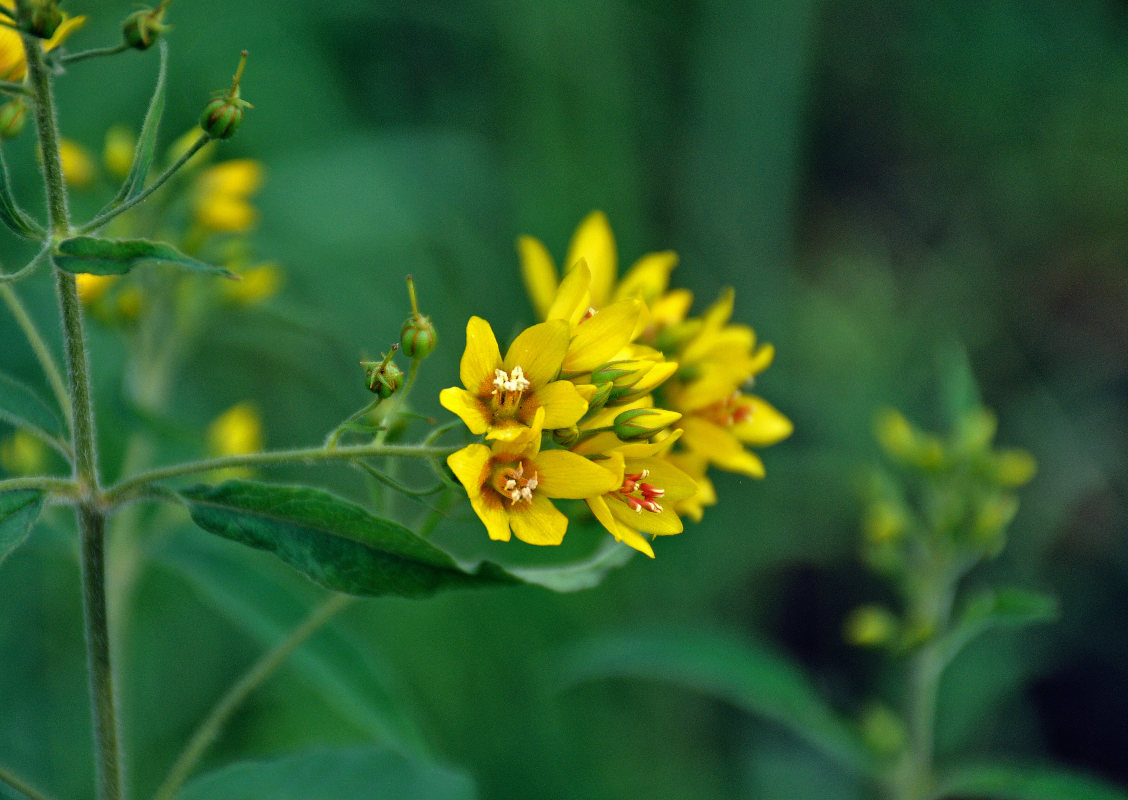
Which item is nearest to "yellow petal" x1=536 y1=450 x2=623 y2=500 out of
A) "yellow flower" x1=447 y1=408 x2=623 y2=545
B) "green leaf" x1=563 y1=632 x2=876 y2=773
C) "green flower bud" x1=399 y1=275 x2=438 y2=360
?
"yellow flower" x1=447 y1=408 x2=623 y2=545

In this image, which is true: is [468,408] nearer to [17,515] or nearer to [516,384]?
[516,384]

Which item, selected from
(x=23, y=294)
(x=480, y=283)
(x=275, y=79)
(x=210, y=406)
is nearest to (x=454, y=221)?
(x=480, y=283)

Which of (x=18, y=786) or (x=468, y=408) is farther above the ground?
(x=468, y=408)

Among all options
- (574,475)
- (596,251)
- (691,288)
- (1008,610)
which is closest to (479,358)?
(574,475)

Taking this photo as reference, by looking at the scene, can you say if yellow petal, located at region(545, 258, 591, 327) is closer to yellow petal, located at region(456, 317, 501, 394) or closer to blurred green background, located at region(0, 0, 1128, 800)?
yellow petal, located at region(456, 317, 501, 394)

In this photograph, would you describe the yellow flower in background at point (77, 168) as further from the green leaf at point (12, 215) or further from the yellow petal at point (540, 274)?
the green leaf at point (12, 215)

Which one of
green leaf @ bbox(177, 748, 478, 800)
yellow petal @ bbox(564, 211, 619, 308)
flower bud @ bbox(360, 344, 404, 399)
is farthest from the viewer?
yellow petal @ bbox(564, 211, 619, 308)
